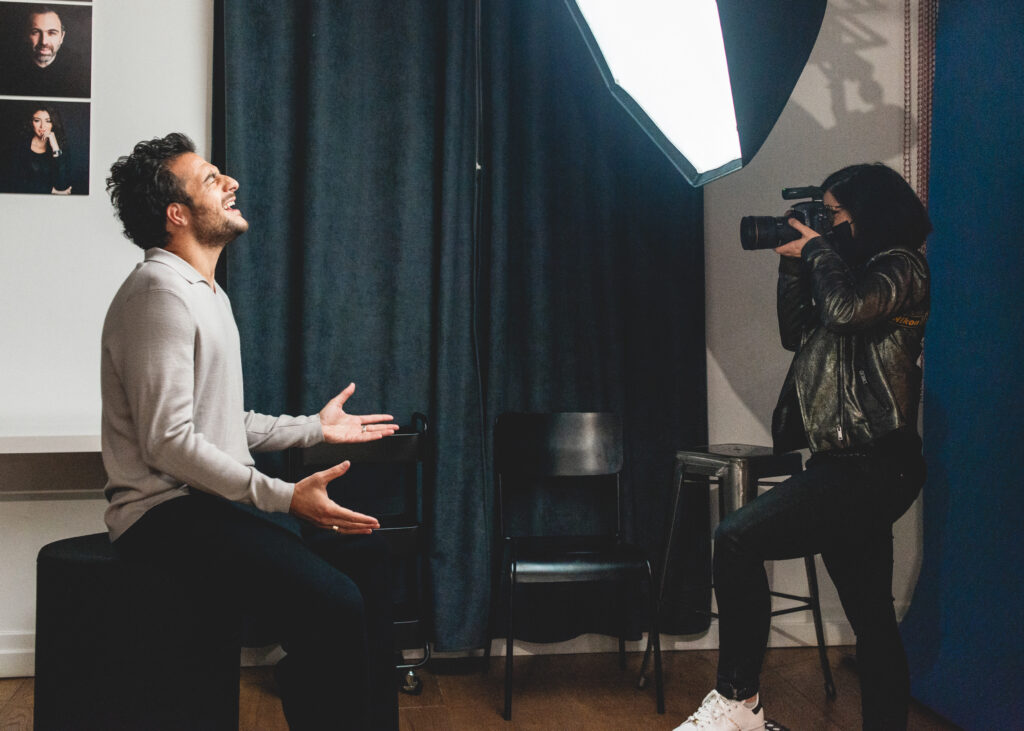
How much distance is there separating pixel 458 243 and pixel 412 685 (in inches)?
55.0

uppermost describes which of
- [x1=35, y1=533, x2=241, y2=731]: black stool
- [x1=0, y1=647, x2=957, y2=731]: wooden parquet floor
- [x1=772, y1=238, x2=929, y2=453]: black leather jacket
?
[x1=772, y1=238, x2=929, y2=453]: black leather jacket

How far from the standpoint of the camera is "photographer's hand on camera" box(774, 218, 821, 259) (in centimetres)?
196

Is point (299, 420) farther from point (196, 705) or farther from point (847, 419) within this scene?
point (847, 419)

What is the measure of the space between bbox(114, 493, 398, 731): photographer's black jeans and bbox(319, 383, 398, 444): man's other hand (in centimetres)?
37

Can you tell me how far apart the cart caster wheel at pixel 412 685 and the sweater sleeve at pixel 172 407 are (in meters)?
1.15

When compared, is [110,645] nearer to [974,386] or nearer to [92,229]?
[92,229]

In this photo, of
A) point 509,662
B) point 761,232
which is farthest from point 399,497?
point 761,232

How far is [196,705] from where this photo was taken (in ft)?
5.10

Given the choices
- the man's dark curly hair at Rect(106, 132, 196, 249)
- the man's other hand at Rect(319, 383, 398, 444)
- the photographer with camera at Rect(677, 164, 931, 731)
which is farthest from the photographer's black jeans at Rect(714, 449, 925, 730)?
the man's dark curly hair at Rect(106, 132, 196, 249)

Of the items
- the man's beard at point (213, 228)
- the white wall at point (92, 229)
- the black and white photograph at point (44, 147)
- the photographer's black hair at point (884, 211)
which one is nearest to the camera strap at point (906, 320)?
the photographer's black hair at point (884, 211)

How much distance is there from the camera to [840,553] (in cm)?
186

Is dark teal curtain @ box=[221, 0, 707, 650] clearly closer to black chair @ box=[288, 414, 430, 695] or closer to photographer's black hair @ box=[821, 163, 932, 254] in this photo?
black chair @ box=[288, 414, 430, 695]

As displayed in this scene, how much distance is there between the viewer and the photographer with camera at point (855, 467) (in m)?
1.76

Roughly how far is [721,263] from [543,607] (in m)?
1.37
